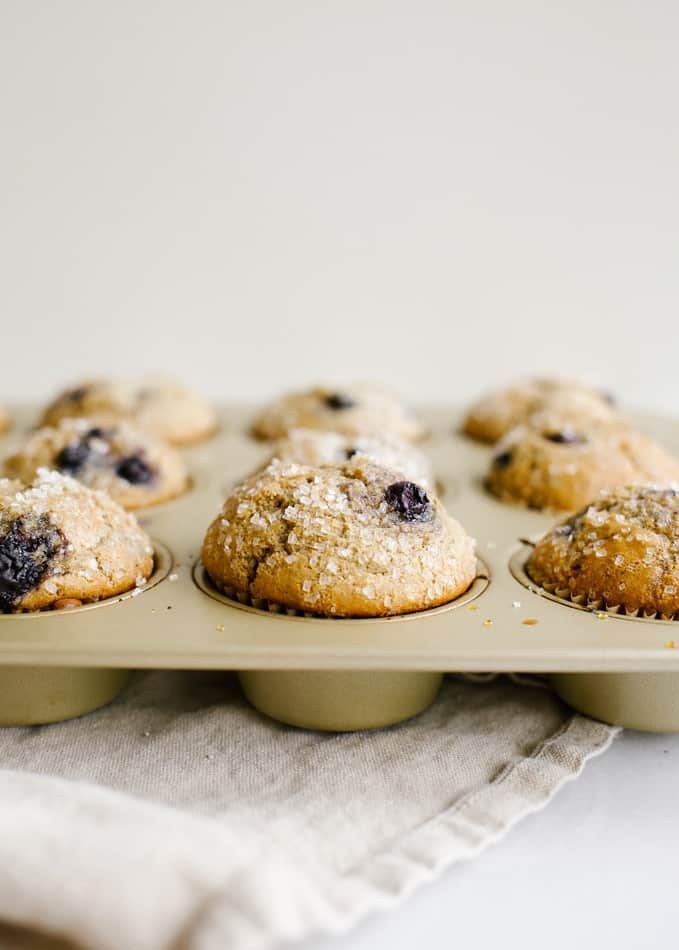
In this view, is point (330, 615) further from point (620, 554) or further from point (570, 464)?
point (570, 464)

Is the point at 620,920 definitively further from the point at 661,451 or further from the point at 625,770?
the point at 661,451

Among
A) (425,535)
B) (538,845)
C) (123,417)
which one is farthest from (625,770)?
(123,417)

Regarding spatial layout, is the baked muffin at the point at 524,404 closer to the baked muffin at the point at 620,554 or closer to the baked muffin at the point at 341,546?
the baked muffin at the point at 620,554

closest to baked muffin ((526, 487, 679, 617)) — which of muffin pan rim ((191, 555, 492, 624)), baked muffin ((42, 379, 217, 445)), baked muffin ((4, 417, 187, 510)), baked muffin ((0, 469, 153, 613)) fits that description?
muffin pan rim ((191, 555, 492, 624))

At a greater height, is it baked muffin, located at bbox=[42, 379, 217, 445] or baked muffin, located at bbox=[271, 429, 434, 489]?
baked muffin, located at bbox=[271, 429, 434, 489]

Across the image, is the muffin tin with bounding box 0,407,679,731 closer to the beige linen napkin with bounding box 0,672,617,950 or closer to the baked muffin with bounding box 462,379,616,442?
the beige linen napkin with bounding box 0,672,617,950

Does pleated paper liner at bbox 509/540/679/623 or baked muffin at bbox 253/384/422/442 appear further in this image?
baked muffin at bbox 253/384/422/442
